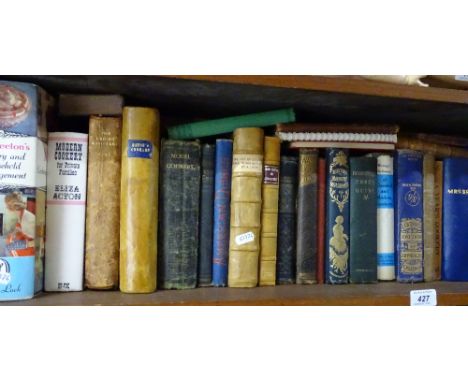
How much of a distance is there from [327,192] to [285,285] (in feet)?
0.65

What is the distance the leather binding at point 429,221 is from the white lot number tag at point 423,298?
10 centimetres

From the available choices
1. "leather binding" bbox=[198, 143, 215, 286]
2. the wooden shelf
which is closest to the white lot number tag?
the wooden shelf

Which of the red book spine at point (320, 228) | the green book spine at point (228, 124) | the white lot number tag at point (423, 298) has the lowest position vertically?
the white lot number tag at point (423, 298)

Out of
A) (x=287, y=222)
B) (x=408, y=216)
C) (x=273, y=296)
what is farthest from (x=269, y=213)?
(x=408, y=216)

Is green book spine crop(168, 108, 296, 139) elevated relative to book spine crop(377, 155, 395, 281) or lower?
elevated

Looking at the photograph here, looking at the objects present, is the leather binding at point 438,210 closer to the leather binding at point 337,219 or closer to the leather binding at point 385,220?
the leather binding at point 385,220

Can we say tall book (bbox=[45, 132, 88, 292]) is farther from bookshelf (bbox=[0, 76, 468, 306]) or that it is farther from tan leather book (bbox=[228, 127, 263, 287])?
tan leather book (bbox=[228, 127, 263, 287])

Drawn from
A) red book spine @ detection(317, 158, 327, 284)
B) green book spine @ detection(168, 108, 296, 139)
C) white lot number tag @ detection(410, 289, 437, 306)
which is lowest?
white lot number tag @ detection(410, 289, 437, 306)

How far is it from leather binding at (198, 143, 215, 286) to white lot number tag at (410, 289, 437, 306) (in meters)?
0.37

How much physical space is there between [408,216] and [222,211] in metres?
0.38

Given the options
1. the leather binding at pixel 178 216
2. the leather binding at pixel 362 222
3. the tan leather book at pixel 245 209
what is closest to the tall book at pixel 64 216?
the leather binding at pixel 178 216

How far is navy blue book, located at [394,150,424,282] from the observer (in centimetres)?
87

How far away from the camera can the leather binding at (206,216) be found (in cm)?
81

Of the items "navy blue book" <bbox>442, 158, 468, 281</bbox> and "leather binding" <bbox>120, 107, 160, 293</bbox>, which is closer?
"leather binding" <bbox>120, 107, 160, 293</bbox>
